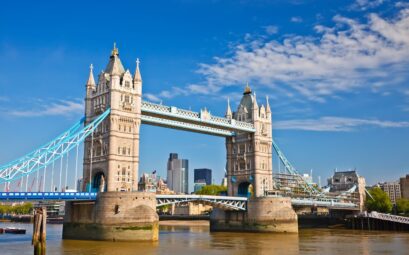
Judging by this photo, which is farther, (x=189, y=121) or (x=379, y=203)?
(x=379, y=203)

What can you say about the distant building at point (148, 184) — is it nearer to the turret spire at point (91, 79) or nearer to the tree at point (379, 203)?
the turret spire at point (91, 79)

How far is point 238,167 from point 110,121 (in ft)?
91.0

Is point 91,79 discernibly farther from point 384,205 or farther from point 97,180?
point 384,205

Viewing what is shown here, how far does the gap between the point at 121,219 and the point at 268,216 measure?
24792 millimetres

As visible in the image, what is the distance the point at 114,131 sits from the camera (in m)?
53.2

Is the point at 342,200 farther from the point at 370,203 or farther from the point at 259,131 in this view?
the point at 259,131

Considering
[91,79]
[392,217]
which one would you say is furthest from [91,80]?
[392,217]

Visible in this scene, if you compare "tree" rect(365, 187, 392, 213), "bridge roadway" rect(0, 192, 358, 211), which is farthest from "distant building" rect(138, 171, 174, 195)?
"tree" rect(365, 187, 392, 213)

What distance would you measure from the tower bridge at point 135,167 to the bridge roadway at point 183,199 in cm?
9

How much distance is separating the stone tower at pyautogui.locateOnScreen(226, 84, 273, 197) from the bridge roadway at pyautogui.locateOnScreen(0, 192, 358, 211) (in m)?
5.85

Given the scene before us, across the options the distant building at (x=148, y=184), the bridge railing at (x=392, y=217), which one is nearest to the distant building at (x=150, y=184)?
the distant building at (x=148, y=184)

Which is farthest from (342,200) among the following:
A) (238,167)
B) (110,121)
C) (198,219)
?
(110,121)

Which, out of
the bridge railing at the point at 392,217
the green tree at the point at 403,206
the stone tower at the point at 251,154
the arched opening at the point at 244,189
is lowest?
the bridge railing at the point at 392,217

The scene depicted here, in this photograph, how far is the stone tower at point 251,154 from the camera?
72.2 metres
